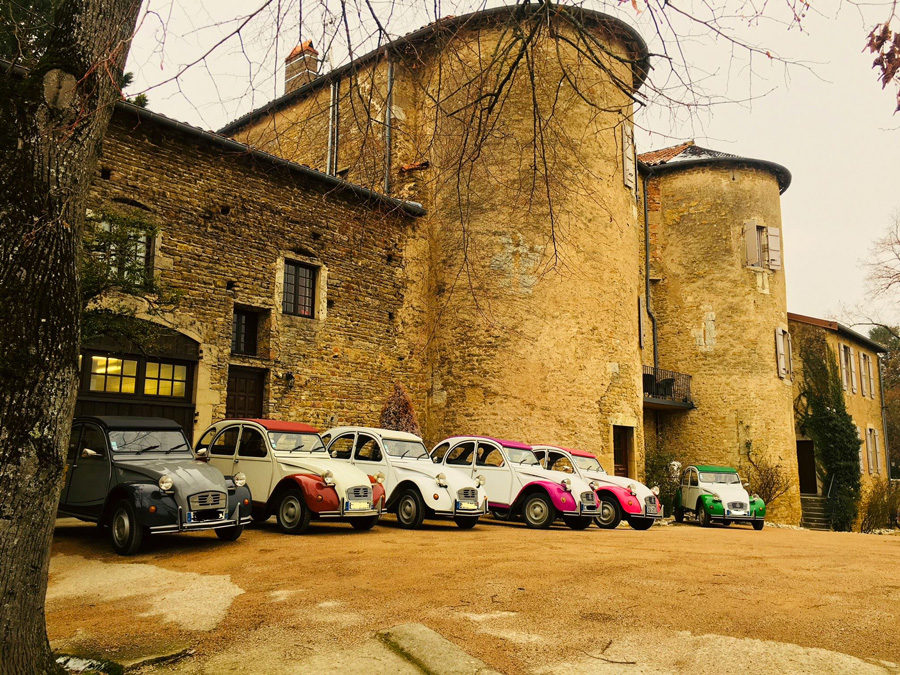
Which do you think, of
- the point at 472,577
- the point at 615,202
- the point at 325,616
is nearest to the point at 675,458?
the point at 615,202

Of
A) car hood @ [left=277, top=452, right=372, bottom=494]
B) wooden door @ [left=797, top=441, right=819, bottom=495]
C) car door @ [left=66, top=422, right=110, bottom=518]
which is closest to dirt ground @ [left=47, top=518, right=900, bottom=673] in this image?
car door @ [left=66, top=422, right=110, bottom=518]

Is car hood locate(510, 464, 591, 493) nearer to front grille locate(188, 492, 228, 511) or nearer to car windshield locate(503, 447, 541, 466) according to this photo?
car windshield locate(503, 447, 541, 466)

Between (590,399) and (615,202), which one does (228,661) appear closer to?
(590,399)

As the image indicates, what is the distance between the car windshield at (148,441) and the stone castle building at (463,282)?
9.20ft

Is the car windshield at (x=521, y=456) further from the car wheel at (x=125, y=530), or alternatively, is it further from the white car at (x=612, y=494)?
the car wheel at (x=125, y=530)

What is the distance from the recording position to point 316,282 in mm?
15133

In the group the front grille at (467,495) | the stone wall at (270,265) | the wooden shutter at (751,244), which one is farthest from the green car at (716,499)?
the front grille at (467,495)

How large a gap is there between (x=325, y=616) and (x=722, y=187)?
21.8 meters

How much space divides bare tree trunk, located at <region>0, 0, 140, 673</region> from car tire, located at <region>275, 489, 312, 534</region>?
5715 millimetres

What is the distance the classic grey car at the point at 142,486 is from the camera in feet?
24.6

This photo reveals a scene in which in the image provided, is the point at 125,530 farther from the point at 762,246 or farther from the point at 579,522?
the point at 762,246

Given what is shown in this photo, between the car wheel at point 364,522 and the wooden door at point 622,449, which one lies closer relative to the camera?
the car wheel at point 364,522

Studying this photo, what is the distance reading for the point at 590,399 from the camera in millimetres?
16828

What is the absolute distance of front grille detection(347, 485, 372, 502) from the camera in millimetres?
9398
